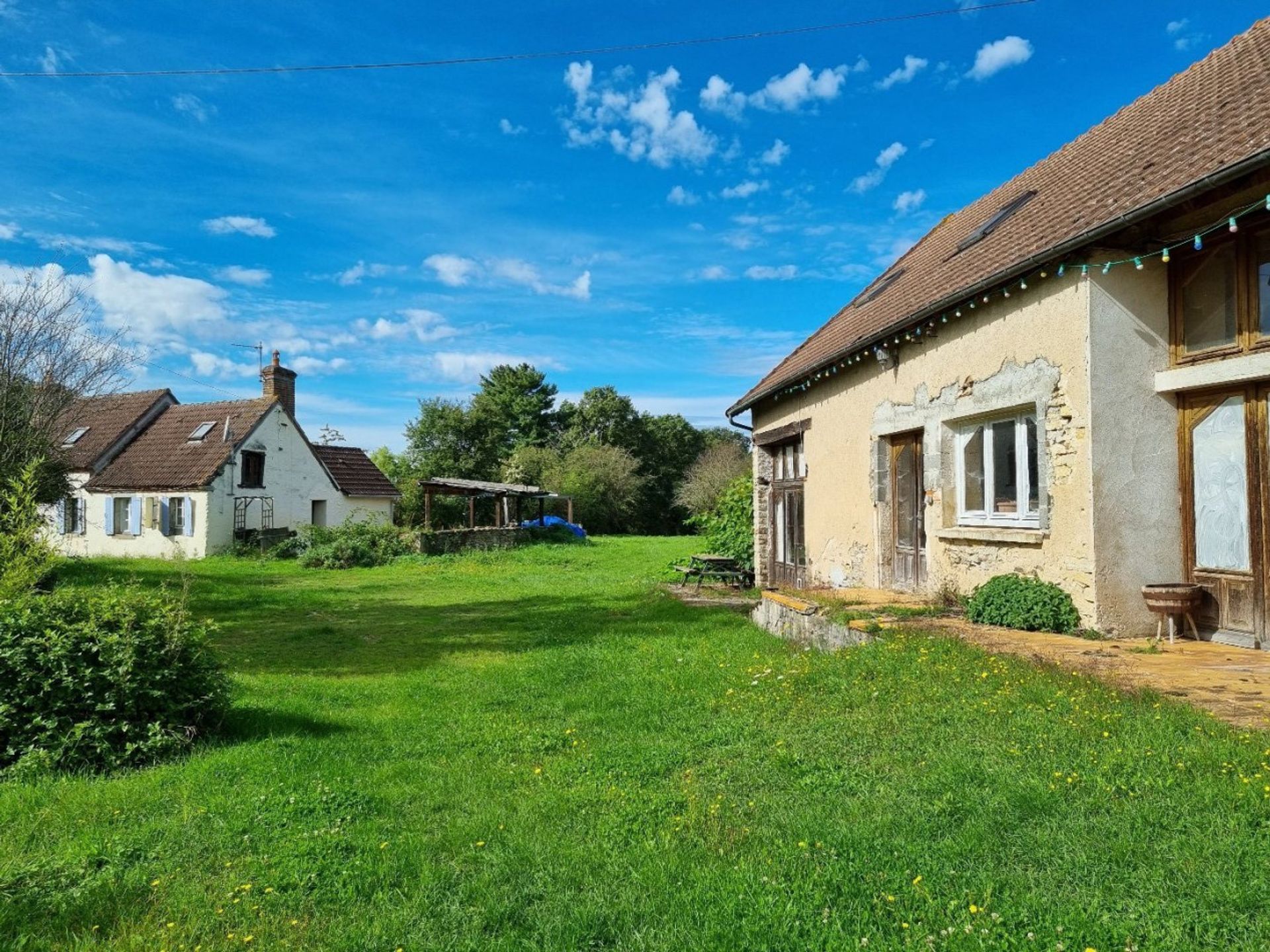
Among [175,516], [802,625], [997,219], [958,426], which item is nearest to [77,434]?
[175,516]

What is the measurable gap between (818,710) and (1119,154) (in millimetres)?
7021

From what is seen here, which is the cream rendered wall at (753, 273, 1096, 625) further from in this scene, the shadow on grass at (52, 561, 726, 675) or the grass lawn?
the shadow on grass at (52, 561, 726, 675)

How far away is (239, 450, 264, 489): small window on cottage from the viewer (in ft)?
83.9

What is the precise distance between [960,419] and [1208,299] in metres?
2.80

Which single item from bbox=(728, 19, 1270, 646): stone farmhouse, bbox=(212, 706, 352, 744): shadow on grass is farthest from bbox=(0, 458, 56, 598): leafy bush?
bbox=(728, 19, 1270, 646): stone farmhouse

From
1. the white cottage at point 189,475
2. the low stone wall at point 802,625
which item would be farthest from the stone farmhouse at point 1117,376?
the white cottage at point 189,475

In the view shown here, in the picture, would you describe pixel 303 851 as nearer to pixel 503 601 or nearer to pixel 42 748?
pixel 42 748

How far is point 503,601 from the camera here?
15.2 metres

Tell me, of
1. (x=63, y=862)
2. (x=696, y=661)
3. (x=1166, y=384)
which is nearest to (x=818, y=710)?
(x=696, y=661)

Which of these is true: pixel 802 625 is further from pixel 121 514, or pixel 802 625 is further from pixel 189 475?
pixel 121 514

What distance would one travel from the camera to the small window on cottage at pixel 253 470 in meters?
25.6

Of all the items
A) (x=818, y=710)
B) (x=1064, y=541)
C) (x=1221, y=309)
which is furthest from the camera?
(x=1064, y=541)

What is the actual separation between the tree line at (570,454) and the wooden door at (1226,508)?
31198 millimetres

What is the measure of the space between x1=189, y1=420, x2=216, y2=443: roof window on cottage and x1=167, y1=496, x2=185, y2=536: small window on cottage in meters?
2.34
